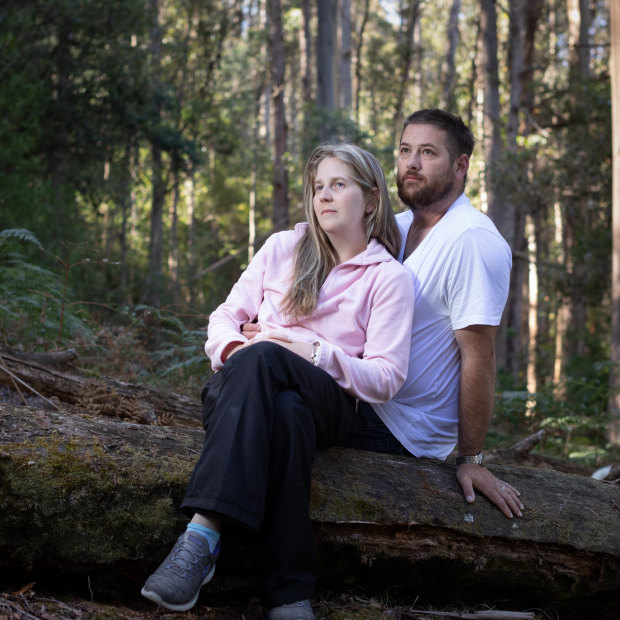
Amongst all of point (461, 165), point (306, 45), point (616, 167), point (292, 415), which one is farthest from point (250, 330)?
point (306, 45)

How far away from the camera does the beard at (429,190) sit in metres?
3.66

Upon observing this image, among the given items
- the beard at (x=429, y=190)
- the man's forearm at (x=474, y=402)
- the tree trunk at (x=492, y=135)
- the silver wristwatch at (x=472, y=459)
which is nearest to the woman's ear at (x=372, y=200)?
the beard at (x=429, y=190)

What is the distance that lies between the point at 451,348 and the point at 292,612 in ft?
4.54

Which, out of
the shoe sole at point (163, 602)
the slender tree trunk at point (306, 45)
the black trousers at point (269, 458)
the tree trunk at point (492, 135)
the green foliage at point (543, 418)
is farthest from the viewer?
the slender tree trunk at point (306, 45)

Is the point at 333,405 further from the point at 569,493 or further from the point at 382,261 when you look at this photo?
the point at 569,493

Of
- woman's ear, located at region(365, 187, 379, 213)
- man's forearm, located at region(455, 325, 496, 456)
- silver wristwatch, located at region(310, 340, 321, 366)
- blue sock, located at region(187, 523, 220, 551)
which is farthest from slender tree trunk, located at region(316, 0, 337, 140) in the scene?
blue sock, located at region(187, 523, 220, 551)

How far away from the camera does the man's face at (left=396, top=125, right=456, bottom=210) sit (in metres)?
3.66

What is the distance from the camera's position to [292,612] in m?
2.62

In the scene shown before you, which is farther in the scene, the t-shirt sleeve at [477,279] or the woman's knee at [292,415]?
the t-shirt sleeve at [477,279]

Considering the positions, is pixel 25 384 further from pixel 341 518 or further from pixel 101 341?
pixel 101 341

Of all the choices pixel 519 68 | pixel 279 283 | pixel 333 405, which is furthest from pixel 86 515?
pixel 519 68

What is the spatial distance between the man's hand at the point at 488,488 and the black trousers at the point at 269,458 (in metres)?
0.80

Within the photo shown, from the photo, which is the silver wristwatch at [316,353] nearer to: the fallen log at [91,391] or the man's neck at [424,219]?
the man's neck at [424,219]

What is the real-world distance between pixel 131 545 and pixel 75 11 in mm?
12412
